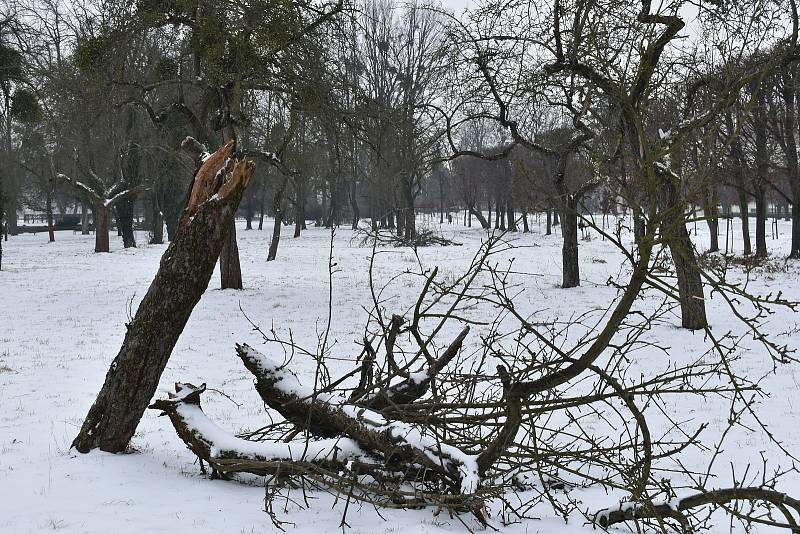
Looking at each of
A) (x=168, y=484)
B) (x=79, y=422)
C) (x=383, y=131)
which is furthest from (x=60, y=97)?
(x=168, y=484)

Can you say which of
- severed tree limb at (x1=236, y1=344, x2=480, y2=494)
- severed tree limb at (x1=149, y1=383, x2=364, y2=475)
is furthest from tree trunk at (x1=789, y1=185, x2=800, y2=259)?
severed tree limb at (x1=149, y1=383, x2=364, y2=475)

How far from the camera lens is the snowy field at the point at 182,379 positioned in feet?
12.7

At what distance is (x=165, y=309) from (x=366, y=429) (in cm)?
164

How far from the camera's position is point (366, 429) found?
4219 millimetres

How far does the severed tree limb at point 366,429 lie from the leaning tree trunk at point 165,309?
571 millimetres

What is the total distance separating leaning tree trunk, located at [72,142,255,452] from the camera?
4566mm

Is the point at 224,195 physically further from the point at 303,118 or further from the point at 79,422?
the point at 303,118

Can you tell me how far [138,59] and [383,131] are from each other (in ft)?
17.6

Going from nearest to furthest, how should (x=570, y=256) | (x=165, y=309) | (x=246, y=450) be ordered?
(x=246, y=450)
(x=165, y=309)
(x=570, y=256)

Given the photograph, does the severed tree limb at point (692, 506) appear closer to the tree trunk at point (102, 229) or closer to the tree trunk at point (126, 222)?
the tree trunk at point (102, 229)

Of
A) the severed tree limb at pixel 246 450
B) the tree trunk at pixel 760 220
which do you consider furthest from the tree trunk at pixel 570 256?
the severed tree limb at pixel 246 450

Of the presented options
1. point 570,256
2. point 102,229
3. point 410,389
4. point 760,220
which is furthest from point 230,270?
point 760,220

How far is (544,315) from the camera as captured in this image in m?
12.7

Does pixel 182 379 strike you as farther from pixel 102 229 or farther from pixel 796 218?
pixel 102 229
